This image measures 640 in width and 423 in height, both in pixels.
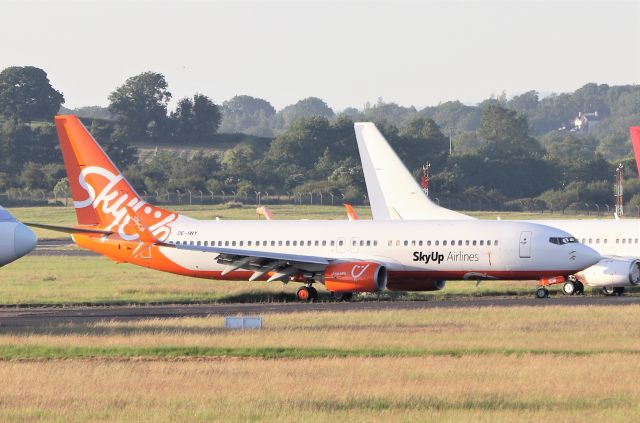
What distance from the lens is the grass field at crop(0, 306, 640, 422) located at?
81.4 feet

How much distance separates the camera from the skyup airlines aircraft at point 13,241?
134ft

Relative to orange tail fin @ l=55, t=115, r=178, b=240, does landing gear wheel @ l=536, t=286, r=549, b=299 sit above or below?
below

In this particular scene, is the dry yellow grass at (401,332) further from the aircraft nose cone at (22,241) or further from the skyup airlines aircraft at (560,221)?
the skyup airlines aircraft at (560,221)

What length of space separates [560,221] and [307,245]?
38.9ft

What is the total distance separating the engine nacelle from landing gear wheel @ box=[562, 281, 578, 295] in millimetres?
1135

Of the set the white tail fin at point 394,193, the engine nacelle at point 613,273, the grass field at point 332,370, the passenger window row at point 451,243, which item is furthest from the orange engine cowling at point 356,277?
the white tail fin at point 394,193

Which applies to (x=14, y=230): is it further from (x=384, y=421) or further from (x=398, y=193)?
(x=398, y=193)

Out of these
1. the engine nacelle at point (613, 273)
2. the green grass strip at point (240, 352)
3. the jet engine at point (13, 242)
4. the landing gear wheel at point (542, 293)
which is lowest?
the landing gear wheel at point (542, 293)

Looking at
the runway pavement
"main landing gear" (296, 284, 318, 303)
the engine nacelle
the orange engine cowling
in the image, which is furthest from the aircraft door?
"main landing gear" (296, 284, 318, 303)

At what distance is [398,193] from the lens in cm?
6575

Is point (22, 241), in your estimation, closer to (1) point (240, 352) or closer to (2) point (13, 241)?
(2) point (13, 241)

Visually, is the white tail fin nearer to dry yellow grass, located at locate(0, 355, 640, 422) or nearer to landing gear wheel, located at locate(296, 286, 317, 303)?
landing gear wheel, located at locate(296, 286, 317, 303)

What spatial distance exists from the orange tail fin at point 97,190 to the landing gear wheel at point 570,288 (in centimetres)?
1733

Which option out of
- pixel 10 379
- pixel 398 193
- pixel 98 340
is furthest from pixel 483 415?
pixel 398 193
